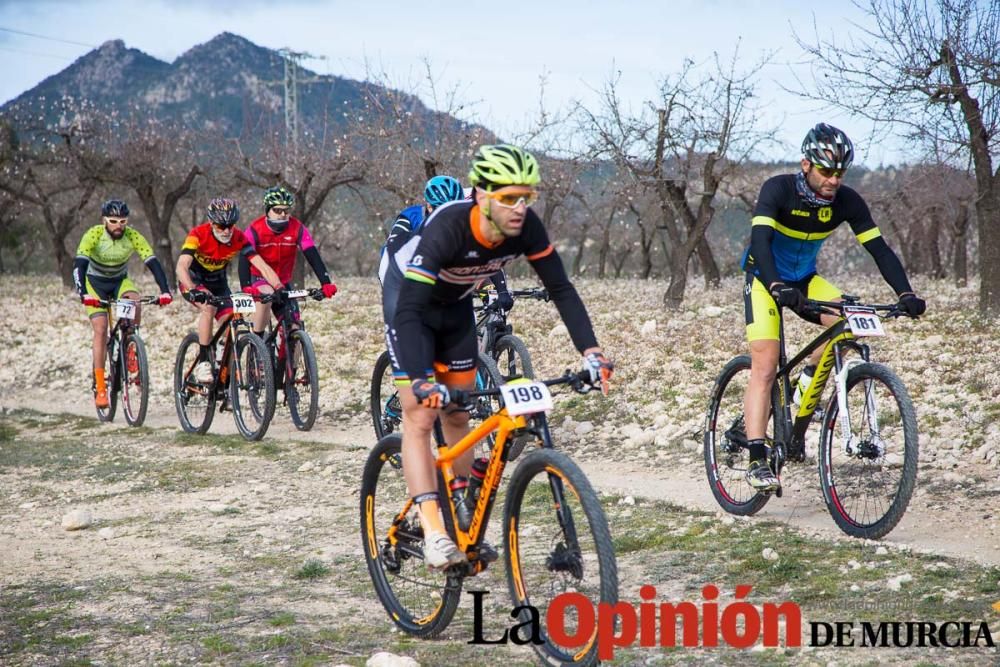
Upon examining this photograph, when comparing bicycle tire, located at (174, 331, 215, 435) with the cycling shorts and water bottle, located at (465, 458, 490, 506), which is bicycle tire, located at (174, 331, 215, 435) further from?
water bottle, located at (465, 458, 490, 506)

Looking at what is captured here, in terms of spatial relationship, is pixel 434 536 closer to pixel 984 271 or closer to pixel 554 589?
pixel 554 589

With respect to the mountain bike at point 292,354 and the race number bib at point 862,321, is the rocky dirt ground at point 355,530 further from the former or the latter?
the race number bib at point 862,321

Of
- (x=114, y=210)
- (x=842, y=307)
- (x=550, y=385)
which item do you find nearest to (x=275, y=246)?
(x=114, y=210)

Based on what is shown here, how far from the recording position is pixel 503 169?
4.45 m

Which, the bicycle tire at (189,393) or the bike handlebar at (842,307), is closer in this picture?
the bike handlebar at (842,307)

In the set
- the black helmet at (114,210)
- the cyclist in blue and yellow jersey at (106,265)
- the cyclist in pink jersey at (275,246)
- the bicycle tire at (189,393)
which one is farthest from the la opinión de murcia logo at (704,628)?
the black helmet at (114,210)

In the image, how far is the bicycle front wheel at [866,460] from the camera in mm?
5680

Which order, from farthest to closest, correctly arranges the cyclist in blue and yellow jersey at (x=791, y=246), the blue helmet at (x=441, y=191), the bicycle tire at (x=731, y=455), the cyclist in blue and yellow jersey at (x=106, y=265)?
1. the cyclist in blue and yellow jersey at (x=106, y=265)
2. the blue helmet at (x=441, y=191)
3. the bicycle tire at (x=731, y=455)
4. the cyclist in blue and yellow jersey at (x=791, y=246)

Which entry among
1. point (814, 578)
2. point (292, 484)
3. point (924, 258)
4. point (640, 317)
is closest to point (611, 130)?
point (640, 317)

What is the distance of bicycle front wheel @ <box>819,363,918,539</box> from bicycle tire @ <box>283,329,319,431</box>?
18.9ft

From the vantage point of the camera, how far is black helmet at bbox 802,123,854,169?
20.2 ft

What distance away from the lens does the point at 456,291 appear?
195 inches

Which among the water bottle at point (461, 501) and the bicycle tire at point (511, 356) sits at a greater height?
the bicycle tire at point (511, 356)

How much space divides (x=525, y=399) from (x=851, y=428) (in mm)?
2679
